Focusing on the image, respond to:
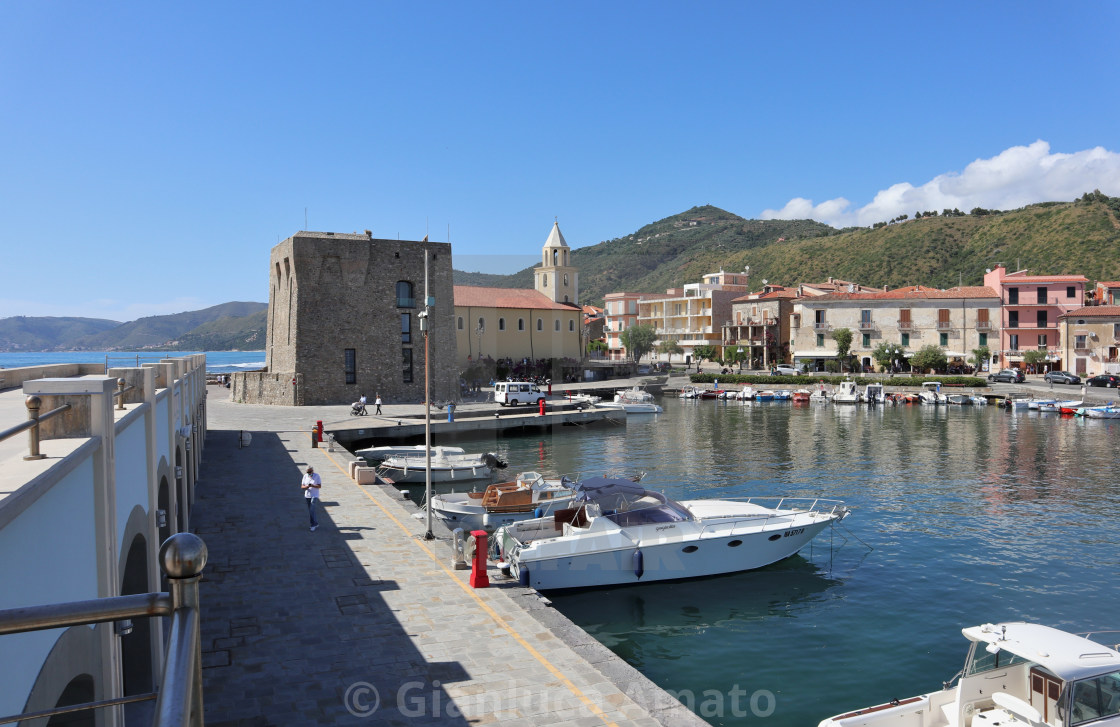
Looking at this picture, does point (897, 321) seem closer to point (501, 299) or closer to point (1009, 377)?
Result: point (1009, 377)

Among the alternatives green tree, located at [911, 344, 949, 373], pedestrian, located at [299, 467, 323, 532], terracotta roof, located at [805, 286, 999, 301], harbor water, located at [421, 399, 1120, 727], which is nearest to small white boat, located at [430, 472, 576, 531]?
pedestrian, located at [299, 467, 323, 532]

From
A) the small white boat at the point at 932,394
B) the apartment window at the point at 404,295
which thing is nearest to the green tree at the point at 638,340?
the small white boat at the point at 932,394

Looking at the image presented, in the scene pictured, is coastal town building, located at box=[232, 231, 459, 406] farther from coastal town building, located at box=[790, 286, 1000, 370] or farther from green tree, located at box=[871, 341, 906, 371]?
green tree, located at box=[871, 341, 906, 371]

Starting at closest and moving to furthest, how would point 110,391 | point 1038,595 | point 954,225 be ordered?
point 110,391 < point 1038,595 < point 954,225

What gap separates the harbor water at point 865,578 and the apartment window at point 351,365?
14560 mm

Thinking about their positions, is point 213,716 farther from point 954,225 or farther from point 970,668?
point 954,225

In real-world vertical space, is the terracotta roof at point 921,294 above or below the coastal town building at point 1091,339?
above

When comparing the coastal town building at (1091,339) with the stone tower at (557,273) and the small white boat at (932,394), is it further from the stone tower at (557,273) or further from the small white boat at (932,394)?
the stone tower at (557,273)

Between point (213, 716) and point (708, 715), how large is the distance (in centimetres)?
630

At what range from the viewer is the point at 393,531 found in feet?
51.8

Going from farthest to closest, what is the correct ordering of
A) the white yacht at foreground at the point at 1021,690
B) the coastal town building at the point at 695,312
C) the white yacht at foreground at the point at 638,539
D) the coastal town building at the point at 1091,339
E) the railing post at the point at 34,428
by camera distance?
1. the coastal town building at the point at 695,312
2. the coastal town building at the point at 1091,339
3. the white yacht at foreground at the point at 638,539
4. the white yacht at foreground at the point at 1021,690
5. the railing post at the point at 34,428

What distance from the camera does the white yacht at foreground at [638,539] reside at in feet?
48.5

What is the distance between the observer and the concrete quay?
26.2 feet

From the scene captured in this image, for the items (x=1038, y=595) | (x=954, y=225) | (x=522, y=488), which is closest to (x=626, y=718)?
(x=1038, y=595)
